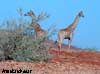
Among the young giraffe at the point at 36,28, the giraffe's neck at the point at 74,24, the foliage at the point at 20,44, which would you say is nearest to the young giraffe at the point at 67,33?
the giraffe's neck at the point at 74,24

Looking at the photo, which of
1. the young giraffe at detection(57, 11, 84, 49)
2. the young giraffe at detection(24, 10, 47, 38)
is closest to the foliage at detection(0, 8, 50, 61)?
the young giraffe at detection(24, 10, 47, 38)

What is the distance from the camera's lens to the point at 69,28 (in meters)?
20.4

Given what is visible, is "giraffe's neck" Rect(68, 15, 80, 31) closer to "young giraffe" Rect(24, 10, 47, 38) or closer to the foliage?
"young giraffe" Rect(24, 10, 47, 38)

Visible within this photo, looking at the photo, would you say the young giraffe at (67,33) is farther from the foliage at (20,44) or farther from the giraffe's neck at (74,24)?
the foliage at (20,44)

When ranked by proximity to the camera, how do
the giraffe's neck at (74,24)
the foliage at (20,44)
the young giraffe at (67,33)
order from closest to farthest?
the foliage at (20,44)
the young giraffe at (67,33)
the giraffe's neck at (74,24)

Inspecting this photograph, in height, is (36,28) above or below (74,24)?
below

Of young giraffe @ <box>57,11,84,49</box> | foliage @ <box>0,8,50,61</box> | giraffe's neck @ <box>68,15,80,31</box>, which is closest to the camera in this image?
foliage @ <box>0,8,50,61</box>

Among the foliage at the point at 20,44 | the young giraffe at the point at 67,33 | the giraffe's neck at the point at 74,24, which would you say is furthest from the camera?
the giraffe's neck at the point at 74,24

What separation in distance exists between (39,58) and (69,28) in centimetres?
553

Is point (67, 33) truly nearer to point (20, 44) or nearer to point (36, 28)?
point (36, 28)

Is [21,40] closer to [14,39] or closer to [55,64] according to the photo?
[14,39]

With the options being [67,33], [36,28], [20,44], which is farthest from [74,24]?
[20,44]

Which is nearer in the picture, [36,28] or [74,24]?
[36,28]

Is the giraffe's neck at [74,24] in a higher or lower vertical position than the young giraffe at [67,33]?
higher
